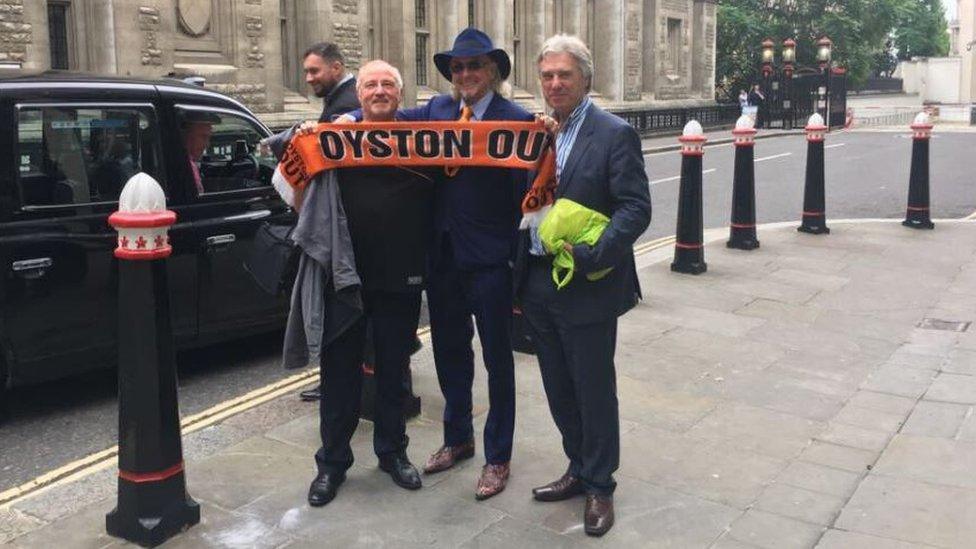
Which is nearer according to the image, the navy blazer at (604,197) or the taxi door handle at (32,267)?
the navy blazer at (604,197)

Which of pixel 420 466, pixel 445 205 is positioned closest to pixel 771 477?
pixel 420 466

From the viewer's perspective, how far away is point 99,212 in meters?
5.47

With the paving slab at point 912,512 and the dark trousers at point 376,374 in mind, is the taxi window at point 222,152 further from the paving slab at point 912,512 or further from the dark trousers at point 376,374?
the paving slab at point 912,512

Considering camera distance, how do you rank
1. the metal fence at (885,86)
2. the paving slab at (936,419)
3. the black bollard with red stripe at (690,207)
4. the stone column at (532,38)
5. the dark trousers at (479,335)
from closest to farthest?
the dark trousers at (479,335)
the paving slab at (936,419)
the black bollard with red stripe at (690,207)
the stone column at (532,38)
the metal fence at (885,86)

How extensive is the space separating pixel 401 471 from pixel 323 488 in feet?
1.22

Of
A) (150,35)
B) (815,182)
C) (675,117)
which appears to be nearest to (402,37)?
(150,35)

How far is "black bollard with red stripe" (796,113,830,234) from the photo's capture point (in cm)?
1109

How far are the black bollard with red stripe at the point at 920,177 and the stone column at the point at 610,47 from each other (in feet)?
75.6

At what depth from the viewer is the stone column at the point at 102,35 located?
56.8ft

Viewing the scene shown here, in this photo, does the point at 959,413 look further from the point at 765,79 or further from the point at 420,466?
the point at 765,79

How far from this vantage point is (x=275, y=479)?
177 inches

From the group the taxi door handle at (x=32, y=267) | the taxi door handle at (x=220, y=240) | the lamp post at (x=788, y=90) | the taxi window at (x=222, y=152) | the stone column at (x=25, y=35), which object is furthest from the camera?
the lamp post at (x=788, y=90)

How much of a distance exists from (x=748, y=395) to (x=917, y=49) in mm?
114907

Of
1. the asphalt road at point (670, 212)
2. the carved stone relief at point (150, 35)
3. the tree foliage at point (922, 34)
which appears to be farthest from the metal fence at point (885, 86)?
the carved stone relief at point (150, 35)
